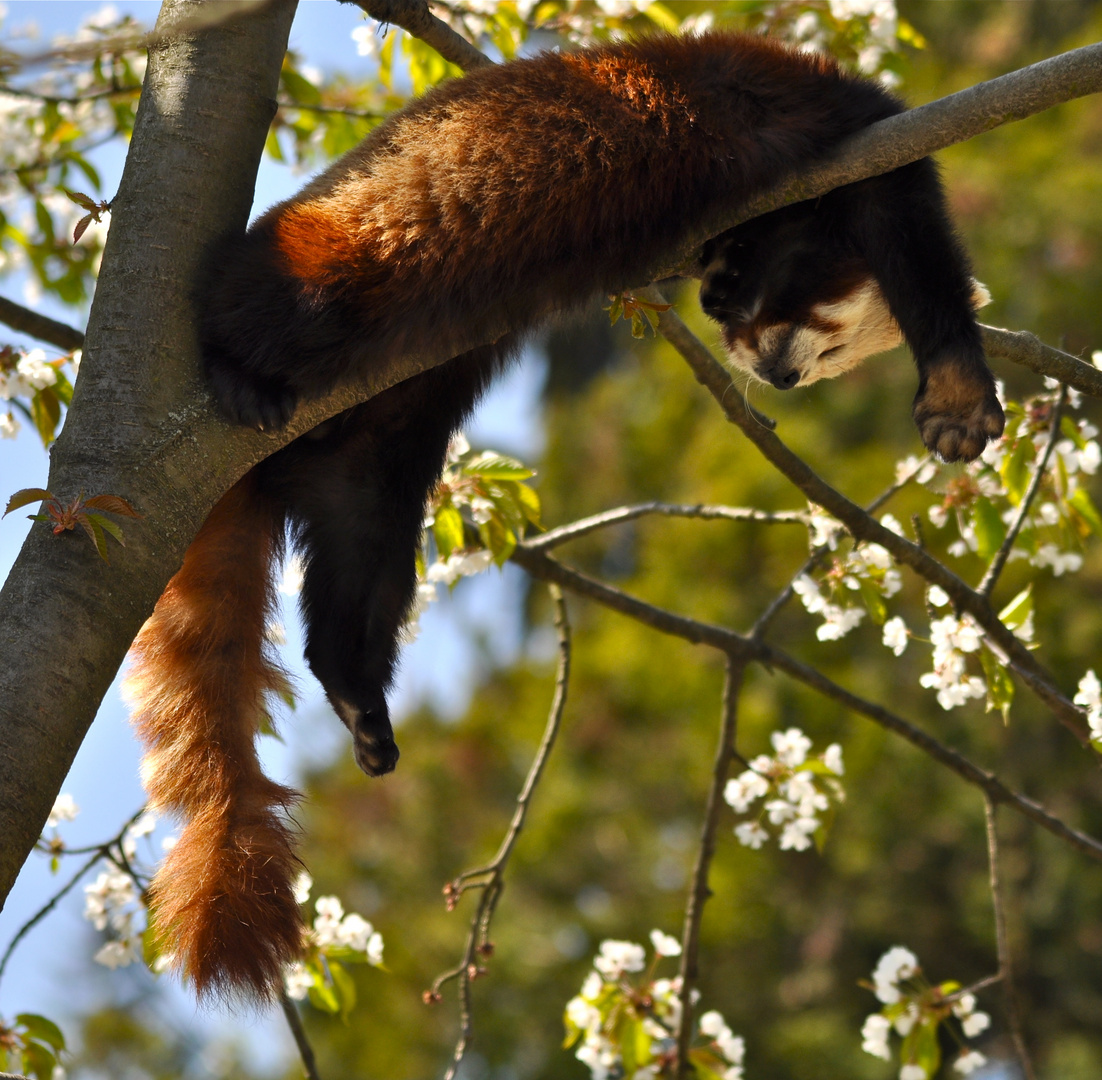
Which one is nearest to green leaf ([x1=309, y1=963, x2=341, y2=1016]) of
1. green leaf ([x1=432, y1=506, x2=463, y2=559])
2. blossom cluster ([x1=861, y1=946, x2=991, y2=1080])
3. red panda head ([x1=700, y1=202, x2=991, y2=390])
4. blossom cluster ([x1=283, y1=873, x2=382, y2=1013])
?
blossom cluster ([x1=283, y1=873, x2=382, y2=1013])

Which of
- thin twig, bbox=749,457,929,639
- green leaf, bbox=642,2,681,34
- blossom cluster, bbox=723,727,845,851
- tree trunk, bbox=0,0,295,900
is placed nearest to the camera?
tree trunk, bbox=0,0,295,900

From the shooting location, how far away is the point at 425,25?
2.38 m

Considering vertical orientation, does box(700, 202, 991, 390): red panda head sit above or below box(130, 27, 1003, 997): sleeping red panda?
above

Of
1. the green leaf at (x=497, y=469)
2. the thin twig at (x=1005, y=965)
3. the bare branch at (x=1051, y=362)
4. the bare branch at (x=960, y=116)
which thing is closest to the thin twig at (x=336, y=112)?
the green leaf at (x=497, y=469)

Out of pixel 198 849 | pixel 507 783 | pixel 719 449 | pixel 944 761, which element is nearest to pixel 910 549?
pixel 944 761

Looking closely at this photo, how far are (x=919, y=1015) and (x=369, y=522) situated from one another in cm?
175

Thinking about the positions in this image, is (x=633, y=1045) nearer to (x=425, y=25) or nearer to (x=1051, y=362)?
(x=1051, y=362)

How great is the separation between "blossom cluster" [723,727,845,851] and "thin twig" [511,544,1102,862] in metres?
0.28

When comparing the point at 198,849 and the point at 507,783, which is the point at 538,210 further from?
the point at 507,783

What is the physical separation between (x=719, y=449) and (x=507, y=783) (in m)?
4.00

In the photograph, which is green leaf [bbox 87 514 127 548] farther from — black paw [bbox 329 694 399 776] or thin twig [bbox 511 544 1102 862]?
thin twig [bbox 511 544 1102 862]

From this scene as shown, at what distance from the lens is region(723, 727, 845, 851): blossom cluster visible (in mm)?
3090

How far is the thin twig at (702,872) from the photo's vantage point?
109 inches

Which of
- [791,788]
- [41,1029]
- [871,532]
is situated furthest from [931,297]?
[41,1029]
